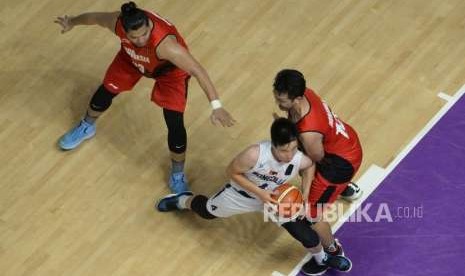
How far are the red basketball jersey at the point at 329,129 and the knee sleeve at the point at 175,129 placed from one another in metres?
1.14

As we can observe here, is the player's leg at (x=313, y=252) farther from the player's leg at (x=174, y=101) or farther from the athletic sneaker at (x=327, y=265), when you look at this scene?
the player's leg at (x=174, y=101)

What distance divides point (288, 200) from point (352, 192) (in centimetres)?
113

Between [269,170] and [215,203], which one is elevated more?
[269,170]

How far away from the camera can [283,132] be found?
16.1ft

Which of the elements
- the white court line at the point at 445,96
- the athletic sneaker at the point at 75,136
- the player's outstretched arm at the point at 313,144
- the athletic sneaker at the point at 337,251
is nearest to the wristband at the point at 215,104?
the player's outstretched arm at the point at 313,144

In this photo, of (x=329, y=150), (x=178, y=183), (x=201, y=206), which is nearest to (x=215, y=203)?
(x=201, y=206)

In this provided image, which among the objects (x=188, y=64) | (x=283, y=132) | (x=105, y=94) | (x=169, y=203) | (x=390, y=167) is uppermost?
(x=283, y=132)

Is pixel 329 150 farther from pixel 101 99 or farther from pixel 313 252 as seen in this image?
pixel 101 99

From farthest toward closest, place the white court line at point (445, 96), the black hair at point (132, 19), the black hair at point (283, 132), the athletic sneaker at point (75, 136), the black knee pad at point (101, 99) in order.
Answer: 1. the white court line at point (445, 96)
2. the athletic sneaker at point (75, 136)
3. the black knee pad at point (101, 99)
4. the black hair at point (132, 19)
5. the black hair at point (283, 132)

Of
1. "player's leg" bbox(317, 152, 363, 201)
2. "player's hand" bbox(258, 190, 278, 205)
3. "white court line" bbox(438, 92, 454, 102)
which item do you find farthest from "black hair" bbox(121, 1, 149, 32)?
"white court line" bbox(438, 92, 454, 102)

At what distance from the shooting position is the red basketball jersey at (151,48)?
223 inches

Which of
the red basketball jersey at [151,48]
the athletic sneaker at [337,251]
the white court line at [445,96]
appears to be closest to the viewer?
the red basketball jersey at [151,48]

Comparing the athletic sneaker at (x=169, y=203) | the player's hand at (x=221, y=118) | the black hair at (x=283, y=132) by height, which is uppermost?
the black hair at (x=283, y=132)

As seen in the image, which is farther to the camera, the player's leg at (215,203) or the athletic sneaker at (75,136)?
the athletic sneaker at (75,136)
